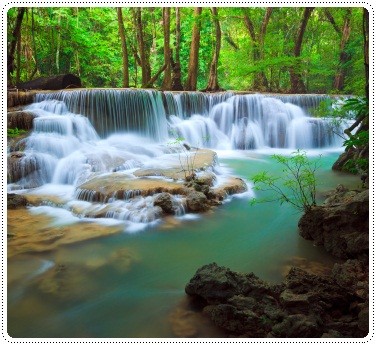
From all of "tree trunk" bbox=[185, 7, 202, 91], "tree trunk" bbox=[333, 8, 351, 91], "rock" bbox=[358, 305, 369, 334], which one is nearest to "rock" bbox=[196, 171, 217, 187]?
"rock" bbox=[358, 305, 369, 334]

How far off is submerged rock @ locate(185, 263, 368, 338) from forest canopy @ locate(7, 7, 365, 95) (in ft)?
38.2

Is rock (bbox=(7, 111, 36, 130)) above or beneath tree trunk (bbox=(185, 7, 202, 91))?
beneath

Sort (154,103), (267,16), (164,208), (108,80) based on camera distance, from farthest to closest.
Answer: (108,80) → (267,16) → (154,103) → (164,208)

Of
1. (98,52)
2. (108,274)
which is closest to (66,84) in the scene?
(98,52)

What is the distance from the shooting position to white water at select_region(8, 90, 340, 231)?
6.58 metres

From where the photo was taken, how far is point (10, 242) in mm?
4898

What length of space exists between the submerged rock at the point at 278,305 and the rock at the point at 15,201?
433 cm

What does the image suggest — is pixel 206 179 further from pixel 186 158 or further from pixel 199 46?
pixel 199 46

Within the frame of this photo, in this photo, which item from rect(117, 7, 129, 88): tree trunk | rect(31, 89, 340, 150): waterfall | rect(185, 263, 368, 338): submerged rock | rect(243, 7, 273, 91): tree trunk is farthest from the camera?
rect(243, 7, 273, 91): tree trunk

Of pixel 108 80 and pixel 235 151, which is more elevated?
pixel 108 80

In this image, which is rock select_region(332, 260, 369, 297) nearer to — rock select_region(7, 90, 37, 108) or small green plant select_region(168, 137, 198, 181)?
small green plant select_region(168, 137, 198, 181)
